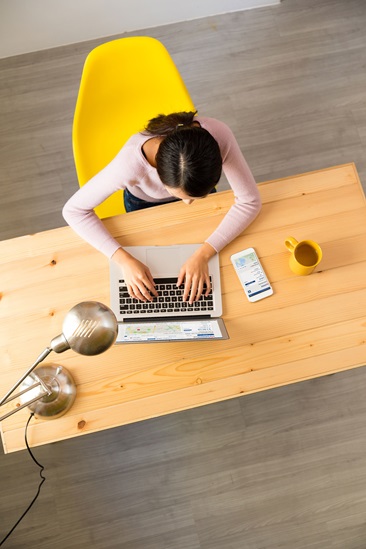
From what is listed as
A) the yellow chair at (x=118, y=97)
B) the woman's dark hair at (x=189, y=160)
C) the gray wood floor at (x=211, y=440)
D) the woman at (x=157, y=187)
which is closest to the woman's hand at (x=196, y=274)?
the woman at (x=157, y=187)

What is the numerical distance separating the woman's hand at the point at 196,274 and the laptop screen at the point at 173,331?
3.1 inches

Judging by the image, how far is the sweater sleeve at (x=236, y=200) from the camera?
1404 mm

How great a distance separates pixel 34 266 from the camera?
141 centimetres

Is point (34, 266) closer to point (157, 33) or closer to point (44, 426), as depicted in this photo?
point (44, 426)

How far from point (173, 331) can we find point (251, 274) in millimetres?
273

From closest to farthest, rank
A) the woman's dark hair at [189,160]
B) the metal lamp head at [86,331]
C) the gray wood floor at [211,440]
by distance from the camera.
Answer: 1. the metal lamp head at [86,331]
2. the woman's dark hair at [189,160]
3. the gray wood floor at [211,440]

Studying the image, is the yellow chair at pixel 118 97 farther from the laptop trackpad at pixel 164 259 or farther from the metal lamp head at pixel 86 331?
the metal lamp head at pixel 86 331

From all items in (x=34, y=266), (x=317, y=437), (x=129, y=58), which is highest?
(x=129, y=58)

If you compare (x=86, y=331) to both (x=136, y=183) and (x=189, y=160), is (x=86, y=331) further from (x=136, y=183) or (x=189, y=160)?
(x=136, y=183)

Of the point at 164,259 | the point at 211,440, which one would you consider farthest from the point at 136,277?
the point at 211,440

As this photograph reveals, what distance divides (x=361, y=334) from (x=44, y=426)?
883 millimetres

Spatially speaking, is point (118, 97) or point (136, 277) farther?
point (118, 97)

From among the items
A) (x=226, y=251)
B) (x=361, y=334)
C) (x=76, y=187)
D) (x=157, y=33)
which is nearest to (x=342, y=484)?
Result: (x=361, y=334)

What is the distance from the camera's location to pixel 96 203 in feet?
4.68
